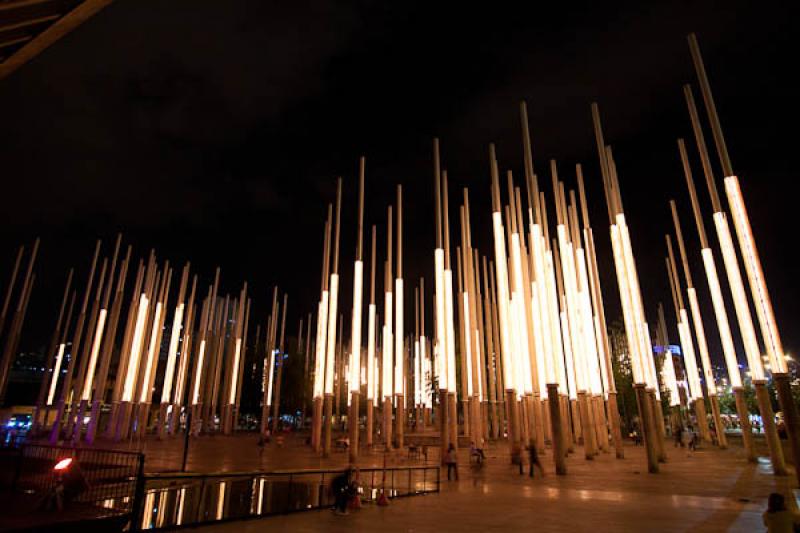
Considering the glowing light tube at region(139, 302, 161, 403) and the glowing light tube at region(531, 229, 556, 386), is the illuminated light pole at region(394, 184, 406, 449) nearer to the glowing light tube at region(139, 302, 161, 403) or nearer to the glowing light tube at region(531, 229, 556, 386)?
the glowing light tube at region(531, 229, 556, 386)

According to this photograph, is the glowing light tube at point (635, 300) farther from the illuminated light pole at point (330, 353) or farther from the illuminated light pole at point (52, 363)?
the illuminated light pole at point (52, 363)

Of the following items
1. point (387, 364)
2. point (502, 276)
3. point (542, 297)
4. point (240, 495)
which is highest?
point (502, 276)

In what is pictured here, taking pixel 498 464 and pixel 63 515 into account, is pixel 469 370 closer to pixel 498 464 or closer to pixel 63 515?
pixel 498 464

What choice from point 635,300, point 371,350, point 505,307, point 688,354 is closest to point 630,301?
point 635,300

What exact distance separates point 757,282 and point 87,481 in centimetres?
1916

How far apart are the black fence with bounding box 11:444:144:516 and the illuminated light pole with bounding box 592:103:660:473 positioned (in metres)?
15.8

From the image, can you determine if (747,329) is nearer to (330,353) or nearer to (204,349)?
Result: (330,353)

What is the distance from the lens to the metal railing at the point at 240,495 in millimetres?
9500

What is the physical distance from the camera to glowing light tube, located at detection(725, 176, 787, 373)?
13.7m

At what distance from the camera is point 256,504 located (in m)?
11.2

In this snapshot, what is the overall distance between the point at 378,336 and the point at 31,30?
49.8 metres

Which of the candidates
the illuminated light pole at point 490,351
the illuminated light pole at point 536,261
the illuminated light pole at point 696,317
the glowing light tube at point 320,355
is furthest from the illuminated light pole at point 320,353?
the illuminated light pole at point 696,317

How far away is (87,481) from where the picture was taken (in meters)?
11.6

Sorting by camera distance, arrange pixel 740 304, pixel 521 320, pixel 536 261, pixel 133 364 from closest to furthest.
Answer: pixel 740 304
pixel 536 261
pixel 521 320
pixel 133 364
